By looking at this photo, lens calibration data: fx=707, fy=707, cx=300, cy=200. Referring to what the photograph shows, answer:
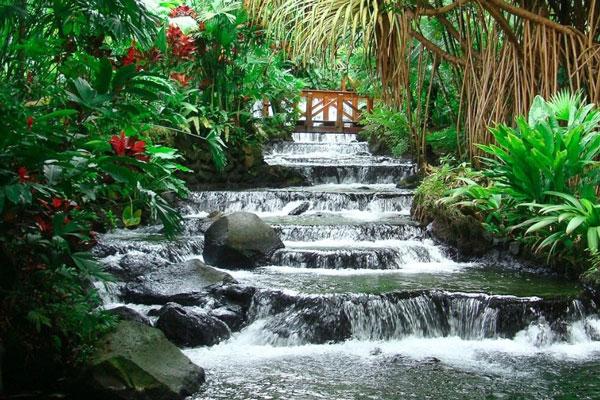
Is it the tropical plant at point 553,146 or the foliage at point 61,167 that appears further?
the tropical plant at point 553,146

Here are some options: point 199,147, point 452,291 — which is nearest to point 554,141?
point 452,291

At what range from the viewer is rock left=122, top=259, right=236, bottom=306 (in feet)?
19.0

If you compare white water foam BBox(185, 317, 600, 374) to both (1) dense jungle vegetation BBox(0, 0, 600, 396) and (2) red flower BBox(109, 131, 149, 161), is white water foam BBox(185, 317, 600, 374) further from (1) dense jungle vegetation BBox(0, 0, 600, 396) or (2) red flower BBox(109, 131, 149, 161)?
(2) red flower BBox(109, 131, 149, 161)

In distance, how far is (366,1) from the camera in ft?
20.7

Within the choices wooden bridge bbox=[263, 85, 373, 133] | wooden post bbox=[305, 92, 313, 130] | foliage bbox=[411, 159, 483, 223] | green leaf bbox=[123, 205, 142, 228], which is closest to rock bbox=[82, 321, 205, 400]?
green leaf bbox=[123, 205, 142, 228]

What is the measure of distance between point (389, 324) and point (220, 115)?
6476mm

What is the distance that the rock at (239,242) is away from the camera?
6.88 metres

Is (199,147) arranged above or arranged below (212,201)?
above

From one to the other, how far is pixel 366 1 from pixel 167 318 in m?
3.27

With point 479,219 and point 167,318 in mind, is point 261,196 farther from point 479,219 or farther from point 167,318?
point 167,318

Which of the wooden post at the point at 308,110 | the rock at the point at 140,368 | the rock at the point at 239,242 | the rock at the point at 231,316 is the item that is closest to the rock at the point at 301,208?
the rock at the point at 239,242

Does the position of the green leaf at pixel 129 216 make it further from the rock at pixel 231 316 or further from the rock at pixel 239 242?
the rock at pixel 239 242

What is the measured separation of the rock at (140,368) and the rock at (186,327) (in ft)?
2.58

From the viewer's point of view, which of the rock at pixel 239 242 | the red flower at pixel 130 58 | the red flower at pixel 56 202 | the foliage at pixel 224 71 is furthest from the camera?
the foliage at pixel 224 71
